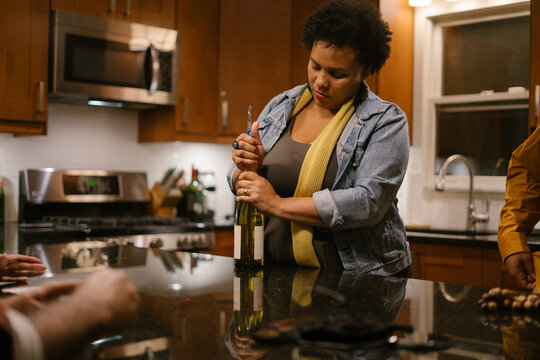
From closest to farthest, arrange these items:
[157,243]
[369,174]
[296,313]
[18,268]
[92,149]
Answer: [296,313]
[18,268]
[369,174]
[157,243]
[92,149]

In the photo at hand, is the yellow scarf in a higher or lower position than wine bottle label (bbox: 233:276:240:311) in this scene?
higher

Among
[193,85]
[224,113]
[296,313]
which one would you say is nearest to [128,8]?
[193,85]

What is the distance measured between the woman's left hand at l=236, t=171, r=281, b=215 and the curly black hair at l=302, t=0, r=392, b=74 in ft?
1.49

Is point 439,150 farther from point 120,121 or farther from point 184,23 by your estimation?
point 120,121

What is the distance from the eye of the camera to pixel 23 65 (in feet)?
10.0

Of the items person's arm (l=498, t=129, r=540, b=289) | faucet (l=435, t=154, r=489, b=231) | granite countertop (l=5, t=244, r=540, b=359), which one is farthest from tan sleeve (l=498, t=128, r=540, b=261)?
faucet (l=435, t=154, r=489, b=231)

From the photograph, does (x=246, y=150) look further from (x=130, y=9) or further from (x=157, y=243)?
(x=130, y=9)

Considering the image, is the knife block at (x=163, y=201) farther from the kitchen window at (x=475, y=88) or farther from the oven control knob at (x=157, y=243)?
the kitchen window at (x=475, y=88)

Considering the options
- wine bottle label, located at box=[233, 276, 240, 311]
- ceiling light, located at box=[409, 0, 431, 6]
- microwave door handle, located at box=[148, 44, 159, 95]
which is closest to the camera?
wine bottle label, located at box=[233, 276, 240, 311]

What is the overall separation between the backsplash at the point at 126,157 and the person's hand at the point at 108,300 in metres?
2.93

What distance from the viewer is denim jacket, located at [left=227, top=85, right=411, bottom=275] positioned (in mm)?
1477

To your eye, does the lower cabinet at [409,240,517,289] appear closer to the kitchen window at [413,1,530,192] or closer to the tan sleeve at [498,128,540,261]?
→ the kitchen window at [413,1,530,192]

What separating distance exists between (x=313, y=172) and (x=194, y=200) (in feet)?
7.95

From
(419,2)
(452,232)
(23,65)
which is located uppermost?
(419,2)
